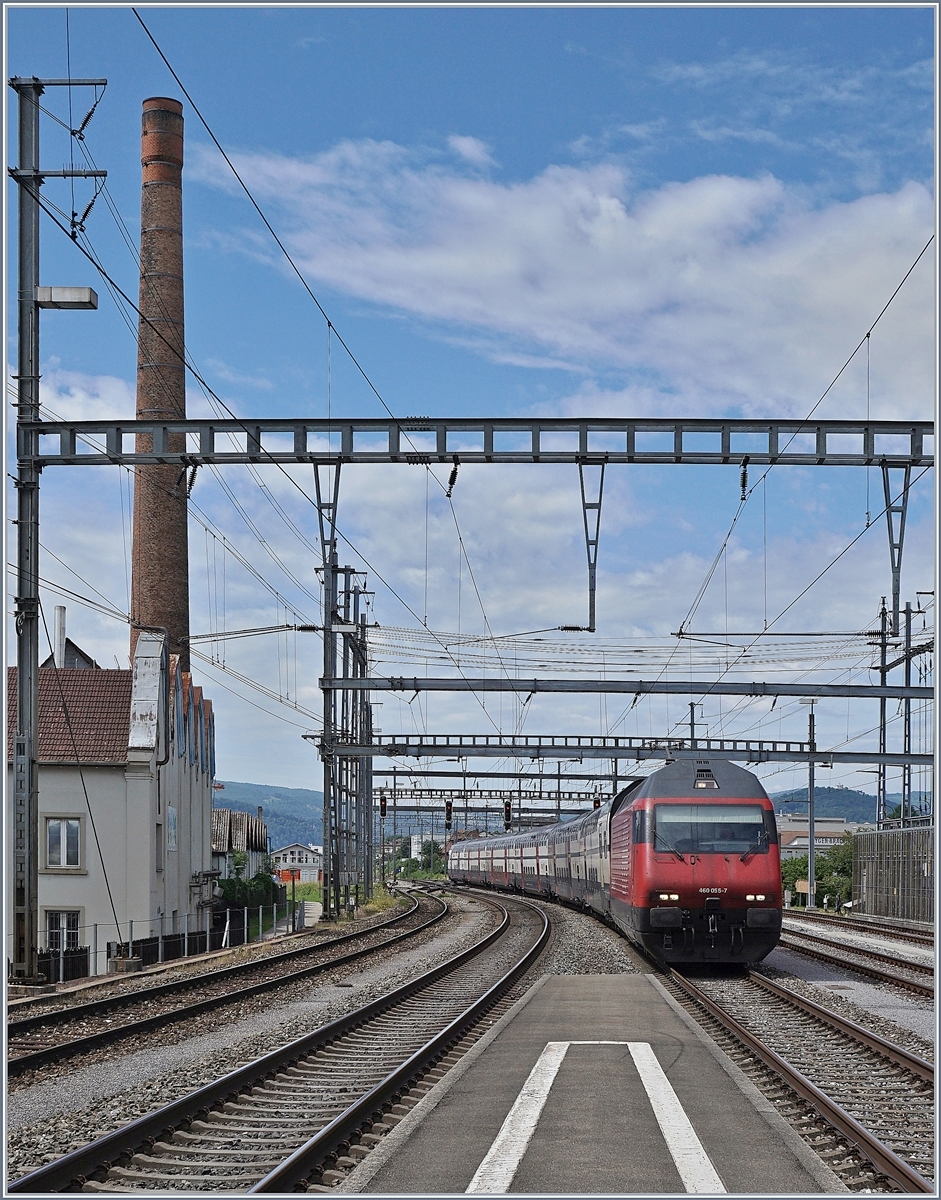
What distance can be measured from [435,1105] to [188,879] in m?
32.3

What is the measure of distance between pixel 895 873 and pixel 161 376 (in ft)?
96.2

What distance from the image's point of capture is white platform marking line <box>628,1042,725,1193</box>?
25.5 ft

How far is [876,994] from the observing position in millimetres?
19797

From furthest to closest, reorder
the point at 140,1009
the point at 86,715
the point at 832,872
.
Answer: the point at 832,872, the point at 86,715, the point at 140,1009

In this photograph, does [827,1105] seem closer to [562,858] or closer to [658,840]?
[658,840]

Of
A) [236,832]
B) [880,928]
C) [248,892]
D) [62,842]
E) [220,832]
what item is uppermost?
[62,842]

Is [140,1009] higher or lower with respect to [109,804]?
lower

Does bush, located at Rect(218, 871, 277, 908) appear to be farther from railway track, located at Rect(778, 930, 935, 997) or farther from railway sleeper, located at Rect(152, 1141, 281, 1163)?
railway sleeper, located at Rect(152, 1141, 281, 1163)

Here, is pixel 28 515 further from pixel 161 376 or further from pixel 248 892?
pixel 248 892

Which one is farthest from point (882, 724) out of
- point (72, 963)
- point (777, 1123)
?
point (777, 1123)

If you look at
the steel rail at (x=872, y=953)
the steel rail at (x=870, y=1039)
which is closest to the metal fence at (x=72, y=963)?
the steel rail at (x=870, y=1039)

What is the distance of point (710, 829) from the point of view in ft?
71.6

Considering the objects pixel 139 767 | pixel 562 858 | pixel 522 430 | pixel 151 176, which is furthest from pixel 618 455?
pixel 151 176

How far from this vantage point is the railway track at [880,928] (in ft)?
108
